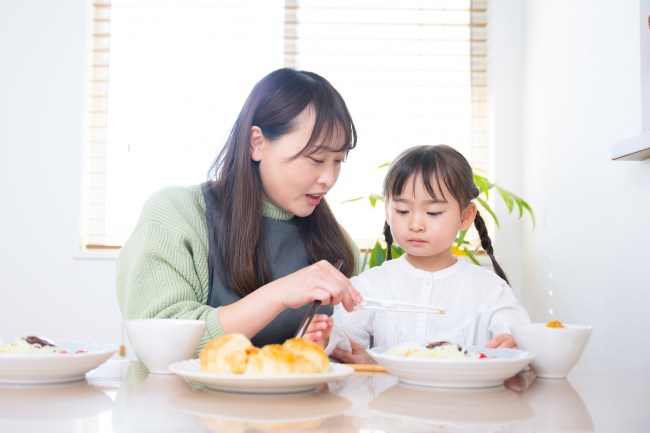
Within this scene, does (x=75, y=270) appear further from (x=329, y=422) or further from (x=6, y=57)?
(x=329, y=422)

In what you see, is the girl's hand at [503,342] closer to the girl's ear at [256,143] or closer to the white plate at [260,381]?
the white plate at [260,381]

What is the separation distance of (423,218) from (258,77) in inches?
79.1

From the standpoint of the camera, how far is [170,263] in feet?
4.50

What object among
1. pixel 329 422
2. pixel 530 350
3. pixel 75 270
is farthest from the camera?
pixel 75 270

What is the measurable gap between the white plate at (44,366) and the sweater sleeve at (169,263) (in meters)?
0.35

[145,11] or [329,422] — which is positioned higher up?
[145,11]

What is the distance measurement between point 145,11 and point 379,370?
9.36 ft

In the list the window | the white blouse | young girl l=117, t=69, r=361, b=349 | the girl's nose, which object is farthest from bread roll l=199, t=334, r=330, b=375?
the window

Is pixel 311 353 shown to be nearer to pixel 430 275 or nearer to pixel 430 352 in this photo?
pixel 430 352

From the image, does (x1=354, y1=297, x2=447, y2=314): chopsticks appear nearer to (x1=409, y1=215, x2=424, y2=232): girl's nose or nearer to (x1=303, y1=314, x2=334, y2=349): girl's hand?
(x1=303, y1=314, x2=334, y2=349): girl's hand

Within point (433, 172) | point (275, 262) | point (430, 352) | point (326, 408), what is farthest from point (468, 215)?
point (326, 408)

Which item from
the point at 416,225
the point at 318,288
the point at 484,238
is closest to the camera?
the point at 318,288

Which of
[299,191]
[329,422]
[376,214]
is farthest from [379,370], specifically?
[376,214]

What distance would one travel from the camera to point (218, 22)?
345cm
